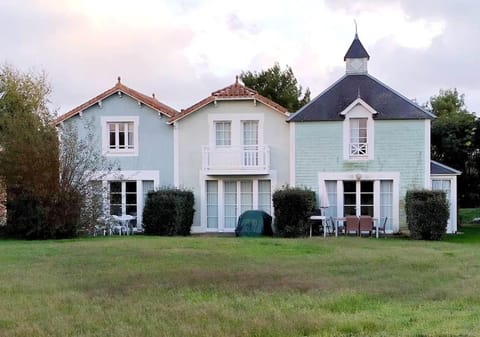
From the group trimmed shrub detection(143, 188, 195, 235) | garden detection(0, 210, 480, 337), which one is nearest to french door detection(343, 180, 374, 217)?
trimmed shrub detection(143, 188, 195, 235)

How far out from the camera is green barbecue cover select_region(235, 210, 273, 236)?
2959 centimetres

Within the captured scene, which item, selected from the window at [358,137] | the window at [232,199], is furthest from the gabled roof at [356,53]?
the window at [232,199]

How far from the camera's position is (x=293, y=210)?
92.4 ft

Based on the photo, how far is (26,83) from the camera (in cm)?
4625

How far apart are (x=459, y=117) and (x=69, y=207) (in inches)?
905

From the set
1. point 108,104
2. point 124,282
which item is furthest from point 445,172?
point 124,282

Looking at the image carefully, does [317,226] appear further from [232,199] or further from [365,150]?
[232,199]

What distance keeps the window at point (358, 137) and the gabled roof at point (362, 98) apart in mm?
597

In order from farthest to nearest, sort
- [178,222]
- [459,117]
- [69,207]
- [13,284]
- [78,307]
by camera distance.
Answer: [459,117] → [178,222] → [69,207] → [13,284] → [78,307]

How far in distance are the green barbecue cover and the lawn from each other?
898 centimetres

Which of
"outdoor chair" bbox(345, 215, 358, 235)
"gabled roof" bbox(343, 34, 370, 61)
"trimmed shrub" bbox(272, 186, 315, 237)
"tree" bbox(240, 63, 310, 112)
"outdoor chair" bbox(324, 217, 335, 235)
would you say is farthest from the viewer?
"tree" bbox(240, 63, 310, 112)

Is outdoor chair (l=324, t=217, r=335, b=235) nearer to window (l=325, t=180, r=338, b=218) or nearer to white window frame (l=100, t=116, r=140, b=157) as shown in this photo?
window (l=325, t=180, r=338, b=218)

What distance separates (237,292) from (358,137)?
1872 cm

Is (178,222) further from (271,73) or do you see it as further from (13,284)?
(271,73)
